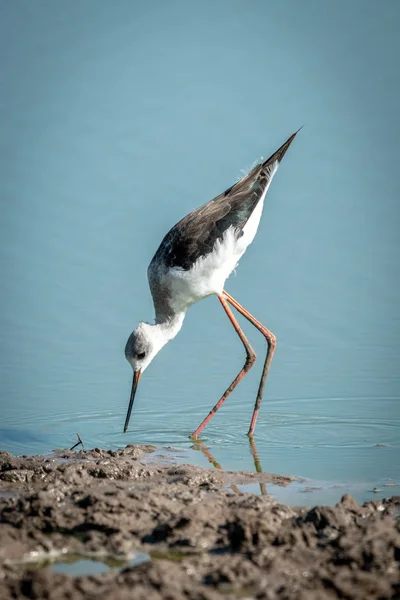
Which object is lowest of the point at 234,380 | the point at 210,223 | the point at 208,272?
the point at 234,380

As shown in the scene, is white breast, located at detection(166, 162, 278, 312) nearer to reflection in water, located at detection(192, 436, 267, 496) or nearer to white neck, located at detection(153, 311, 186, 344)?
white neck, located at detection(153, 311, 186, 344)

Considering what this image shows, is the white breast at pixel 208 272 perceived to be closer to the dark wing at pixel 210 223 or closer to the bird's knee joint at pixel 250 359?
the dark wing at pixel 210 223

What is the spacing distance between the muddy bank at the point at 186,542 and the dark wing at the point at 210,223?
3.08 m

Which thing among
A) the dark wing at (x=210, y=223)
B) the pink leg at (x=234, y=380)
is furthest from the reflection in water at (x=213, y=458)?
the dark wing at (x=210, y=223)

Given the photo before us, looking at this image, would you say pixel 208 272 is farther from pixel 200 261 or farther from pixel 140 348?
pixel 140 348

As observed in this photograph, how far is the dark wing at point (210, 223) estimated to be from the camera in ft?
27.9

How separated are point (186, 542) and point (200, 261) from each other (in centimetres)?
423

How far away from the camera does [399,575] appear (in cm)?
414

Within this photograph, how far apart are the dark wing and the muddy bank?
121 inches

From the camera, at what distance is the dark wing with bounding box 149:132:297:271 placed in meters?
8.52

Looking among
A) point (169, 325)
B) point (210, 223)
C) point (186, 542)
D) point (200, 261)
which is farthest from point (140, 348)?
point (186, 542)

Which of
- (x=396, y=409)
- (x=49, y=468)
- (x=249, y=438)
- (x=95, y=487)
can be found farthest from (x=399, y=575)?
(x=396, y=409)

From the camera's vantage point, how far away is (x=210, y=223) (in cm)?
864

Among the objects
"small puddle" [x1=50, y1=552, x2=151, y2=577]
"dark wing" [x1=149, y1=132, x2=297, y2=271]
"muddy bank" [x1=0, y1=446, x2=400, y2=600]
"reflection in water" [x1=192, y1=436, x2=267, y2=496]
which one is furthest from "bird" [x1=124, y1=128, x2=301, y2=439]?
"small puddle" [x1=50, y1=552, x2=151, y2=577]
